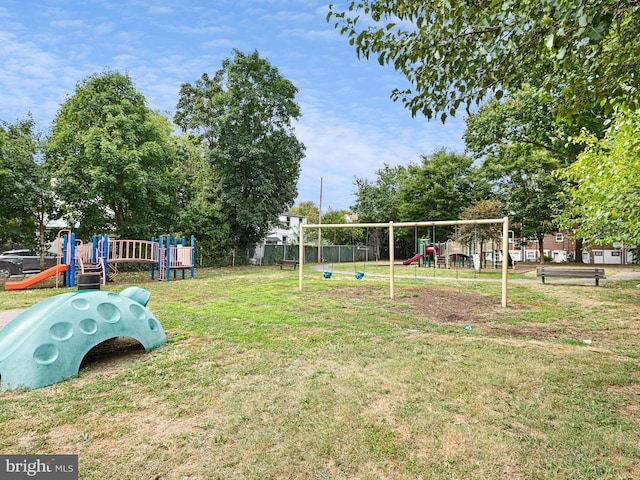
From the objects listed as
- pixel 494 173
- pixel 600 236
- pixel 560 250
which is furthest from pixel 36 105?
pixel 560 250

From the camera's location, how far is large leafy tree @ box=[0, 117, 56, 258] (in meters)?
14.0

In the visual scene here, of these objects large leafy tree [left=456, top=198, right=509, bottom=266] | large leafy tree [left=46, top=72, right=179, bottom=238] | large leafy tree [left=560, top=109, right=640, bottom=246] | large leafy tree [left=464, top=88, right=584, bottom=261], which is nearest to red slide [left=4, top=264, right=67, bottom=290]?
large leafy tree [left=46, top=72, right=179, bottom=238]

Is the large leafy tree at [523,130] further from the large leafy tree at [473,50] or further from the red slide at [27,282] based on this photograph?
the red slide at [27,282]

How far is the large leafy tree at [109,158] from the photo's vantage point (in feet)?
57.2

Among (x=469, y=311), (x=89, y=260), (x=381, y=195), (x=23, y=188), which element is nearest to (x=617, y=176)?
(x=469, y=311)

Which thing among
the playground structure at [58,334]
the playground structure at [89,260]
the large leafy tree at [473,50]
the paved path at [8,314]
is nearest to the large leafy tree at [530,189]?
the playground structure at [89,260]

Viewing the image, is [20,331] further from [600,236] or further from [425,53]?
[600,236]

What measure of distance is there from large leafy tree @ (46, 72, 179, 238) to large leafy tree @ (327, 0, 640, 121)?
16969mm

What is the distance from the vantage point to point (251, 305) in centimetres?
852

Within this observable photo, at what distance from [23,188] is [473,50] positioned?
1680cm

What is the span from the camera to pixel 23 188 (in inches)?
553

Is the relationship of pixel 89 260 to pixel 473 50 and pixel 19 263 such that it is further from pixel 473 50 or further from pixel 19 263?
pixel 473 50

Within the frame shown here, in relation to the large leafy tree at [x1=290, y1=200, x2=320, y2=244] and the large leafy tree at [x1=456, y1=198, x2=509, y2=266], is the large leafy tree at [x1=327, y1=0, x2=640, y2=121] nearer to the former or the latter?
the large leafy tree at [x1=456, y1=198, x2=509, y2=266]

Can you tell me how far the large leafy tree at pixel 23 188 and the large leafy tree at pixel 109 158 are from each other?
104 cm
